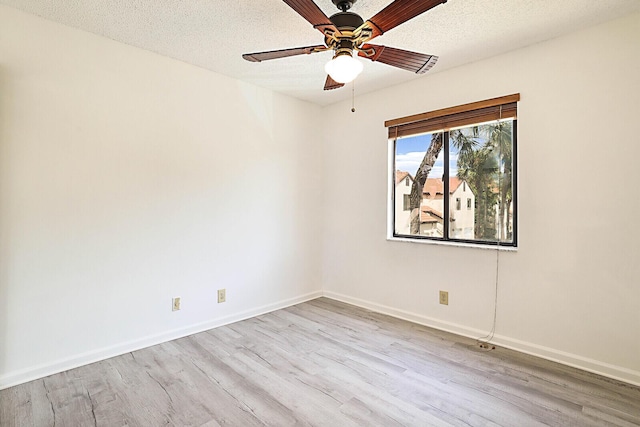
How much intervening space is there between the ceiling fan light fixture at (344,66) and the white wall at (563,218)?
164 centimetres

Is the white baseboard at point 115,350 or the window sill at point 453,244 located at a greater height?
the window sill at point 453,244

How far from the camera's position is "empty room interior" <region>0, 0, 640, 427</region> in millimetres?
2047

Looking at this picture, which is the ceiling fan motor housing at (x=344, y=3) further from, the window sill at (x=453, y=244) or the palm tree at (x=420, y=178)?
the window sill at (x=453, y=244)

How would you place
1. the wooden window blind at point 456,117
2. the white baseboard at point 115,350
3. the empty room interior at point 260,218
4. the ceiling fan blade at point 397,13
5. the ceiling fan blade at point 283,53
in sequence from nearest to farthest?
the ceiling fan blade at point 397,13 < the ceiling fan blade at point 283,53 < the empty room interior at point 260,218 < the white baseboard at point 115,350 < the wooden window blind at point 456,117

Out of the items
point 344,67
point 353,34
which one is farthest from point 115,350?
point 353,34

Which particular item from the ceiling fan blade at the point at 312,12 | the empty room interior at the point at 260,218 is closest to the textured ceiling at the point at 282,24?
the empty room interior at the point at 260,218

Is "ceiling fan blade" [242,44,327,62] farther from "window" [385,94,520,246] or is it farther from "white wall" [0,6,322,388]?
"window" [385,94,520,246]

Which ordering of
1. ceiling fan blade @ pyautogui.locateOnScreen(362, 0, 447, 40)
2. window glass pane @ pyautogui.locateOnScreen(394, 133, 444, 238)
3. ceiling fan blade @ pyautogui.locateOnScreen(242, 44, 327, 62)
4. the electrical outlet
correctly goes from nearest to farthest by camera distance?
ceiling fan blade @ pyautogui.locateOnScreen(362, 0, 447, 40)
ceiling fan blade @ pyautogui.locateOnScreen(242, 44, 327, 62)
the electrical outlet
window glass pane @ pyautogui.locateOnScreen(394, 133, 444, 238)

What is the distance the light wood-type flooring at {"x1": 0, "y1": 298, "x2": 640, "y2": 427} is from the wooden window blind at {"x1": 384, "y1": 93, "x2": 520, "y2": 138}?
1875 mm

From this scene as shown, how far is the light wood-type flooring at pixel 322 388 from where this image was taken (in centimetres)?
184

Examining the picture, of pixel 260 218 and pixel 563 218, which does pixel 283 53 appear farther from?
pixel 563 218

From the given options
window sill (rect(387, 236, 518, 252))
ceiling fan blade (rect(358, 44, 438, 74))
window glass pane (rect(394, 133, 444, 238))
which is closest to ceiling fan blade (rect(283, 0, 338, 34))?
ceiling fan blade (rect(358, 44, 438, 74))

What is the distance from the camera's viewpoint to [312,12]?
61.5 inches

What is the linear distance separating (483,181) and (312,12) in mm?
2082
